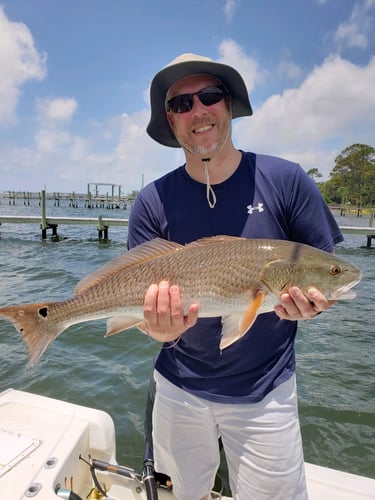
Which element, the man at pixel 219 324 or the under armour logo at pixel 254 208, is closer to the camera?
the man at pixel 219 324

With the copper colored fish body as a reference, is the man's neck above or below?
above

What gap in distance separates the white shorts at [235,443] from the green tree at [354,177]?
9160 cm

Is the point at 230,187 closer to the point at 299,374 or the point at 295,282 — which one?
the point at 295,282

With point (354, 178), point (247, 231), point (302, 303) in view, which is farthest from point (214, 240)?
point (354, 178)

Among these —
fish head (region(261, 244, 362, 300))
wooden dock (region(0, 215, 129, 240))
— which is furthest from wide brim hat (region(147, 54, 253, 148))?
wooden dock (region(0, 215, 129, 240))

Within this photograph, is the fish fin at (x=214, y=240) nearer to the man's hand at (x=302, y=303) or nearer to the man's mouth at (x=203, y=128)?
the man's hand at (x=302, y=303)

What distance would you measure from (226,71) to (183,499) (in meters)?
3.11

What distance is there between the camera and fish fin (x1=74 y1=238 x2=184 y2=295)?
98.6 inches

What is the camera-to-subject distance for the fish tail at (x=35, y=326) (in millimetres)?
2477

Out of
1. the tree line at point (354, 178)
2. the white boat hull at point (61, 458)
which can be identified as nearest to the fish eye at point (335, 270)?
the white boat hull at point (61, 458)

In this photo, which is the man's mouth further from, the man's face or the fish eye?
the fish eye

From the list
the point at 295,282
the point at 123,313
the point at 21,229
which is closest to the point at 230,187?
the point at 295,282

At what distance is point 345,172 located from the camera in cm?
9231

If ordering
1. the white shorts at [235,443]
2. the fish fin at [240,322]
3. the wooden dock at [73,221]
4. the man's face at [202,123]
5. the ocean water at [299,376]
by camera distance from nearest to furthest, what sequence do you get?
1. the fish fin at [240,322]
2. the white shorts at [235,443]
3. the man's face at [202,123]
4. the ocean water at [299,376]
5. the wooden dock at [73,221]
